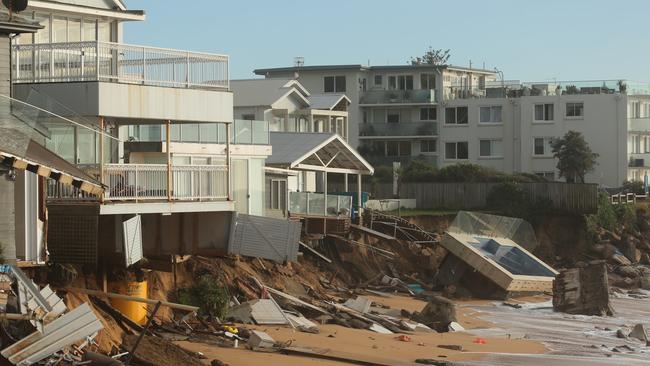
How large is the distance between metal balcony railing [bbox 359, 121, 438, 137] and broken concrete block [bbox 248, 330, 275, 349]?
2287 inches

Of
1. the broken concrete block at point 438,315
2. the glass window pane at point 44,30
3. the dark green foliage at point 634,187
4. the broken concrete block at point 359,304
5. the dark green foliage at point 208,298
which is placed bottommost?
the broken concrete block at point 438,315

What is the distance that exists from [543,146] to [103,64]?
56.7m

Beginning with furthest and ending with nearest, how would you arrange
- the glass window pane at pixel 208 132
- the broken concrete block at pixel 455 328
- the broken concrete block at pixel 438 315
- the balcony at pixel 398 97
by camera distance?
the balcony at pixel 398 97, the broken concrete block at pixel 438 315, the broken concrete block at pixel 455 328, the glass window pane at pixel 208 132

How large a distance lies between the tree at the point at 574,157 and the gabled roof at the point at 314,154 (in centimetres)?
2726

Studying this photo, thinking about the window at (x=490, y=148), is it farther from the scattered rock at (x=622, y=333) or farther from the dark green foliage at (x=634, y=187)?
the scattered rock at (x=622, y=333)

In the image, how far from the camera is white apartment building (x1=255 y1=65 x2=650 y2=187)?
8100cm

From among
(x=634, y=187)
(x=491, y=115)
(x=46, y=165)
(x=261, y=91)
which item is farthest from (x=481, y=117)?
(x=46, y=165)

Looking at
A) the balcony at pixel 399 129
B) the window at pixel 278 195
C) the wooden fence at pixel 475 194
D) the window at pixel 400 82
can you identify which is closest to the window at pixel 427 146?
the balcony at pixel 399 129

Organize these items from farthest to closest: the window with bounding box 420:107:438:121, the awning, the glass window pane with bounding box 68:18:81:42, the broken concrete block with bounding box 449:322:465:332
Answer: the window with bounding box 420:107:438:121, the broken concrete block with bounding box 449:322:465:332, the glass window pane with bounding box 68:18:81:42, the awning

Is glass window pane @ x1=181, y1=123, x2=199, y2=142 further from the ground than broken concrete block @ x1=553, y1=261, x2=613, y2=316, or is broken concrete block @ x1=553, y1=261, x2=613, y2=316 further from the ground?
glass window pane @ x1=181, y1=123, x2=199, y2=142

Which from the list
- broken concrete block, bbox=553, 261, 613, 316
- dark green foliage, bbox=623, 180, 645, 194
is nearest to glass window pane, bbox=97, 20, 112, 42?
broken concrete block, bbox=553, 261, 613, 316

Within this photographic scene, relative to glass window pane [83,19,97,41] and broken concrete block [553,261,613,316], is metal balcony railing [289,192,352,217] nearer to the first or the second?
broken concrete block [553,261,613,316]

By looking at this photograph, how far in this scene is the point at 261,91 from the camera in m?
58.9

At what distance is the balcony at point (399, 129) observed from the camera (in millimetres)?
86312
